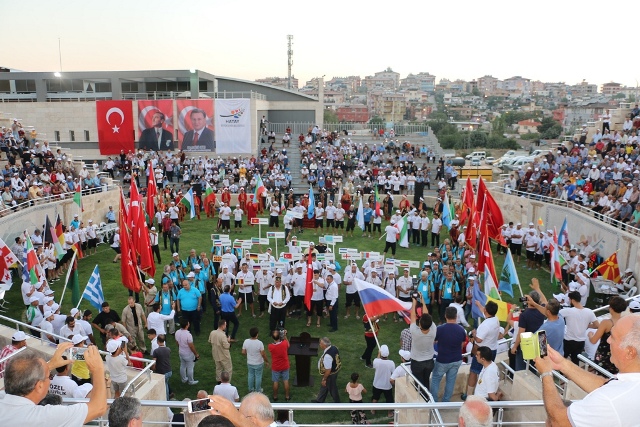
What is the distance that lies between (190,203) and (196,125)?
1173 cm

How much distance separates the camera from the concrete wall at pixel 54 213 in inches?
727

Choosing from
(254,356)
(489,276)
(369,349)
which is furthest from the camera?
(489,276)

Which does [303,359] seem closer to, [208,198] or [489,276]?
[489,276]

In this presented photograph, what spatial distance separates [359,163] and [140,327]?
22981 mm

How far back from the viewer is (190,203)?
2505 cm

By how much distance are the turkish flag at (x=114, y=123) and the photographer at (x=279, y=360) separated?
29.2m

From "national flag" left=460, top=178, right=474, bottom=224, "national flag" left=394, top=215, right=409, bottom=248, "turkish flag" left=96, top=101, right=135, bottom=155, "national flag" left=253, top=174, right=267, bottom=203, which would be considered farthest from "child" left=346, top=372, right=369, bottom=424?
"turkish flag" left=96, top=101, right=135, bottom=155

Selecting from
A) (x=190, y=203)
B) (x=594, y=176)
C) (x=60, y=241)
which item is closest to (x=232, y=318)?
(x=60, y=241)

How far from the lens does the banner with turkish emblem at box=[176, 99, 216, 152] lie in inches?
1393

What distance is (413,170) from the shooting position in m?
32.1

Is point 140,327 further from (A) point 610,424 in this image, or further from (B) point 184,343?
(A) point 610,424

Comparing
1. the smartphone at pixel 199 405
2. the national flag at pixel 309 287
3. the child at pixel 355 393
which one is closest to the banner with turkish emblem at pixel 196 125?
the national flag at pixel 309 287

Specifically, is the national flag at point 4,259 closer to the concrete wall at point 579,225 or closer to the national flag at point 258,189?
the national flag at point 258,189

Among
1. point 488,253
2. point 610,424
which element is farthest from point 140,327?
point 610,424
